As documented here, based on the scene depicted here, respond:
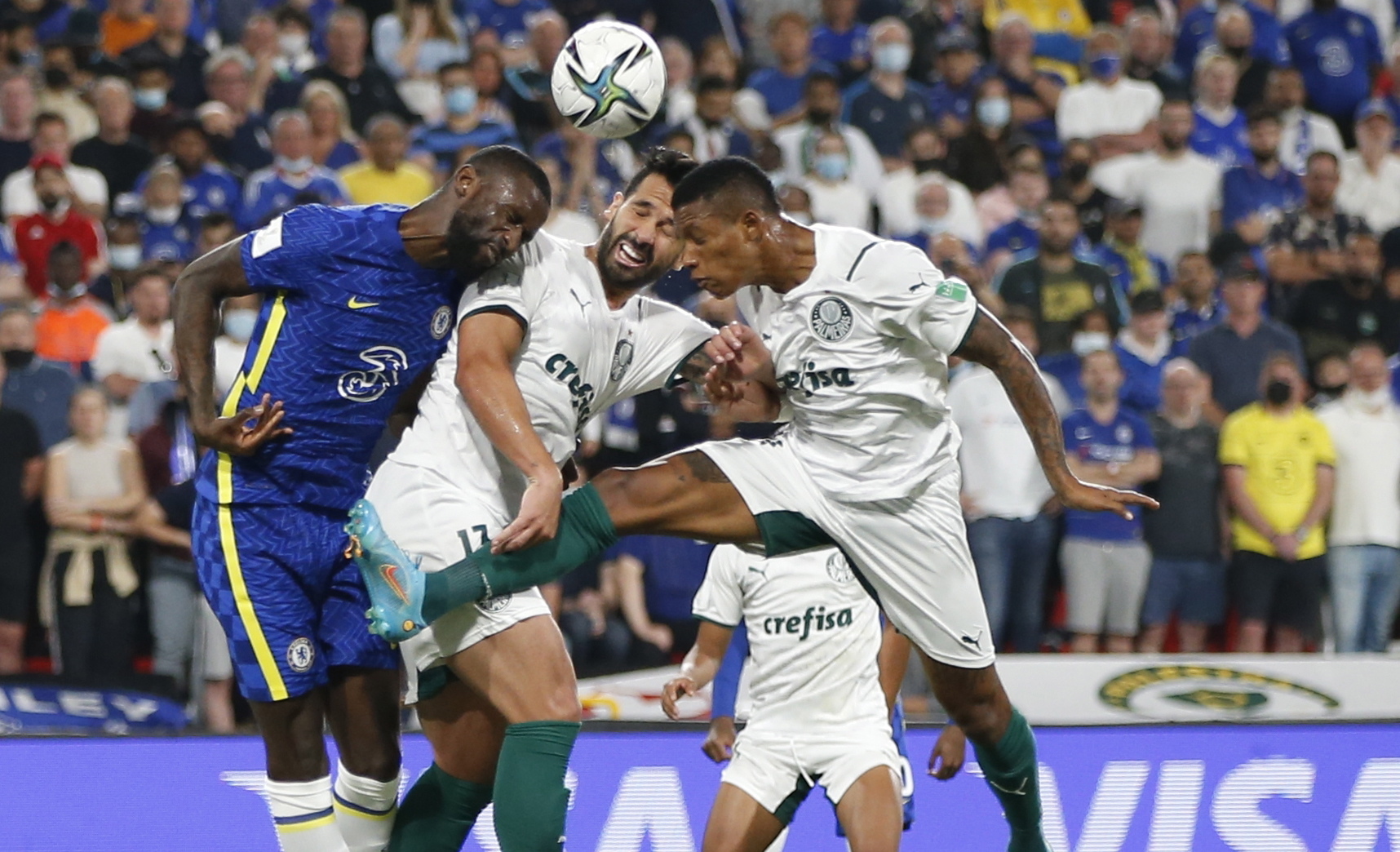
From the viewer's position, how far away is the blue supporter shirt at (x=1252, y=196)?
Result: 13492 millimetres

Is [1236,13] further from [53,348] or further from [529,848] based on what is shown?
[529,848]

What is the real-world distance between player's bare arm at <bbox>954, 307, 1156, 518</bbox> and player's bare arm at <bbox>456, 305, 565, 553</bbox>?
4.49 ft

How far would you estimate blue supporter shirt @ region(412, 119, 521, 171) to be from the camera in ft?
41.5

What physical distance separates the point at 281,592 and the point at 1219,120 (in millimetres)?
10587

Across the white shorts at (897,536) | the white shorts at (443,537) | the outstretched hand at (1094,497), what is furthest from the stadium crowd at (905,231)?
the white shorts at (443,537)

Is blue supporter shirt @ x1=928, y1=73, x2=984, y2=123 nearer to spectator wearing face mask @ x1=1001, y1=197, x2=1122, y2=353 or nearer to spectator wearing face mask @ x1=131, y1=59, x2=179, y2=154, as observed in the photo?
spectator wearing face mask @ x1=1001, y1=197, x2=1122, y2=353

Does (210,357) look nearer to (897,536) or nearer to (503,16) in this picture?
(897,536)

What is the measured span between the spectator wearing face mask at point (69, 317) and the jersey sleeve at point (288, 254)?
560 cm

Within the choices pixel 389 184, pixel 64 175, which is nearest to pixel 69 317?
pixel 64 175

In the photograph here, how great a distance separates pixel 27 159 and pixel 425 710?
8.03m

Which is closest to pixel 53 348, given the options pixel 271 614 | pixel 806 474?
pixel 271 614

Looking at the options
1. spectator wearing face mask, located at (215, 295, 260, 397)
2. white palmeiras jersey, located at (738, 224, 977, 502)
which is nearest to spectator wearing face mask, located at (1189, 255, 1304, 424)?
spectator wearing face mask, located at (215, 295, 260, 397)

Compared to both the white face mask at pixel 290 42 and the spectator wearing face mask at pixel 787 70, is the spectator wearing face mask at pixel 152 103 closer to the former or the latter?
the white face mask at pixel 290 42

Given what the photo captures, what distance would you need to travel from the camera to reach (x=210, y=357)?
586cm
